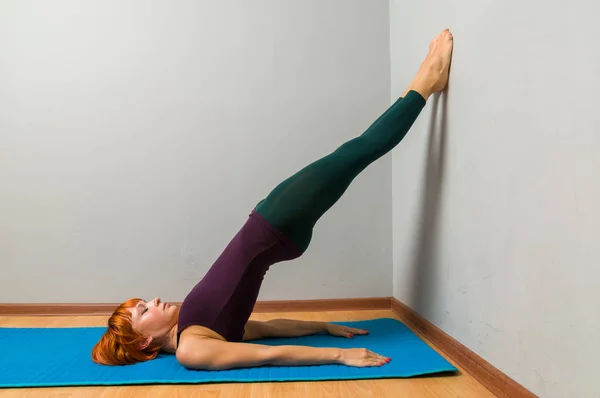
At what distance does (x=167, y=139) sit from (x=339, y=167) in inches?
54.9

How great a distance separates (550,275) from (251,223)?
1155 millimetres

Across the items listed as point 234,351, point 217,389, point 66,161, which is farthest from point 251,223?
point 66,161

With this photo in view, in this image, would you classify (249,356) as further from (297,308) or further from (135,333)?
(297,308)

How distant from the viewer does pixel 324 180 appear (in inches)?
82.5

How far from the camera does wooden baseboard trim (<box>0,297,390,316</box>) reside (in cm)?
301

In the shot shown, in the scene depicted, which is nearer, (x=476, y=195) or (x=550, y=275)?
(x=550, y=275)

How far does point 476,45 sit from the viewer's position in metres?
1.83

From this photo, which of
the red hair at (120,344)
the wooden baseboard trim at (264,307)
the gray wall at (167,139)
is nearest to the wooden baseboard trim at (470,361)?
the wooden baseboard trim at (264,307)

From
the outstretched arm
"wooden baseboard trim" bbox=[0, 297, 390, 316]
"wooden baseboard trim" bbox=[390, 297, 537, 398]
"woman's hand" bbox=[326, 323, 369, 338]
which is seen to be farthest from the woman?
"wooden baseboard trim" bbox=[0, 297, 390, 316]

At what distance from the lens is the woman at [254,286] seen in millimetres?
1865

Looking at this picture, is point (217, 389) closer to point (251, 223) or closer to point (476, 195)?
point (251, 223)

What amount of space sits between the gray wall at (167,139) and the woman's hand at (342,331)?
2.22ft

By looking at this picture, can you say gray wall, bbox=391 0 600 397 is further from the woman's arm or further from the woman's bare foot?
the woman's arm

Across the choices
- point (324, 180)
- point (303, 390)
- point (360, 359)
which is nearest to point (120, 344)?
point (303, 390)
